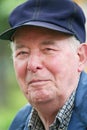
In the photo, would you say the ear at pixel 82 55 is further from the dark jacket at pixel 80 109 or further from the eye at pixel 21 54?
the eye at pixel 21 54

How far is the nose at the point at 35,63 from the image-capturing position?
3.08m

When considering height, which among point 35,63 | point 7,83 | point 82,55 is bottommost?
point 7,83

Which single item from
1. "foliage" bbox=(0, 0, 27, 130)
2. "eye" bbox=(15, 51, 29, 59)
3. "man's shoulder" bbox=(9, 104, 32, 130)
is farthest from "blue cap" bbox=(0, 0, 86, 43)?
"foliage" bbox=(0, 0, 27, 130)

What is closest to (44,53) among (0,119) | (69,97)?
(69,97)

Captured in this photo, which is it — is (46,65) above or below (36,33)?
below

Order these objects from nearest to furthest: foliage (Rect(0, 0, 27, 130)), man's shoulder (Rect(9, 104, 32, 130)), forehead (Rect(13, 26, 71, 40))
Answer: forehead (Rect(13, 26, 71, 40))
man's shoulder (Rect(9, 104, 32, 130))
foliage (Rect(0, 0, 27, 130))

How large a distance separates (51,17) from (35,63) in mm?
313

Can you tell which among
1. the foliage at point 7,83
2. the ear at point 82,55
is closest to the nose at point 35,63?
Result: the ear at point 82,55

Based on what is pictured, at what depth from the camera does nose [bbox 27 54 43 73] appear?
308 centimetres

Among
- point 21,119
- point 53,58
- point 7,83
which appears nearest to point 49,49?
point 53,58

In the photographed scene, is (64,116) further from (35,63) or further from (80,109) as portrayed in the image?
(35,63)

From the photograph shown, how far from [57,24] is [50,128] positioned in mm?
651

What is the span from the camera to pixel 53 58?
3.12m

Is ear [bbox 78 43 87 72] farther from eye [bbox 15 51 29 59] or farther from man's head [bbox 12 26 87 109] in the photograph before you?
eye [bbox 15 51 29 59]
